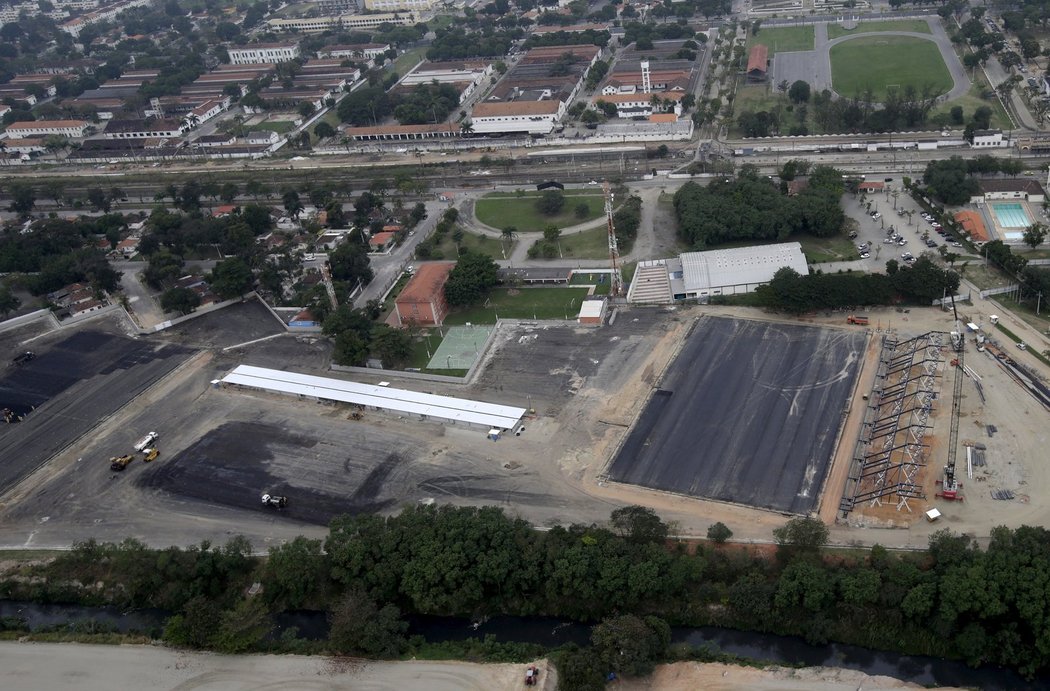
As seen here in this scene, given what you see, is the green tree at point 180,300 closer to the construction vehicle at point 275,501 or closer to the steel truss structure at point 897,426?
the construction vehicle at point 275,501

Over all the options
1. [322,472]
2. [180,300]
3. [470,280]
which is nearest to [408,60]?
[180,300]

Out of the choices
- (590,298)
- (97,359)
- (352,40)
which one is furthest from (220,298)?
(352,40)

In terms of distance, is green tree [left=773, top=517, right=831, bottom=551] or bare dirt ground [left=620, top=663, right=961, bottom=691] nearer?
bare dirt ground [left=620, top=663, right=961, bottom=691]

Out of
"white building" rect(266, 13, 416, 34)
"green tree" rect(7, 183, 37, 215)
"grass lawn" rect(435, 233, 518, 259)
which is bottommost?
"grass lawn" rect(435, 233, 518, 259)

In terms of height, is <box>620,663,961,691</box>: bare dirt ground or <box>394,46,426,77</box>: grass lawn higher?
<box>394,46,426,77</box>: grass lawn

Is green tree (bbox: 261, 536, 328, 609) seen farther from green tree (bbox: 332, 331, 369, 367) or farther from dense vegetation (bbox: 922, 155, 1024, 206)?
dense vegetation (bbox: 922, 155, 1024, 206)

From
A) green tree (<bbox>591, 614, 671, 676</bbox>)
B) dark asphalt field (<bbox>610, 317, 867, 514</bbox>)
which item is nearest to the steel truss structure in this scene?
dark asphalt field (<bbox>610, 317, 867, 514</bbox>)
